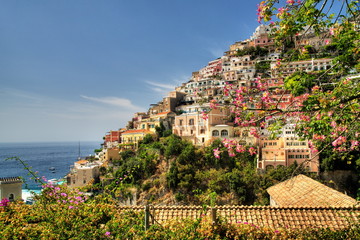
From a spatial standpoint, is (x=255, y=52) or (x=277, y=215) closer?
(x=277, y=215)

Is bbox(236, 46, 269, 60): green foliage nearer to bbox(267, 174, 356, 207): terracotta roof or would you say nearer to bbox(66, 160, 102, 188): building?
bbox(66, 160, 102, 188): building

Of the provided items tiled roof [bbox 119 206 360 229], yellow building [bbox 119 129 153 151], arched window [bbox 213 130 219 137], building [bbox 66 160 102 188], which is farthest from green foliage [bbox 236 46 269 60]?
tiled roof [bbox 119 206 360 229]

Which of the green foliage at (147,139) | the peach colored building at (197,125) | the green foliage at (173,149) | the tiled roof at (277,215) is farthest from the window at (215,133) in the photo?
the tiled roof at (277,215)

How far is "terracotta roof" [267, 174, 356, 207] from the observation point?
967 centimetres

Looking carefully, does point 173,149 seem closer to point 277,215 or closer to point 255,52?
point 277,215

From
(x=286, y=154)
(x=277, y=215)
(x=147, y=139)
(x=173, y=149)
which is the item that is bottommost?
(x=286, y=154)

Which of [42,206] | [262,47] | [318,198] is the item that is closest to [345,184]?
[318,198]

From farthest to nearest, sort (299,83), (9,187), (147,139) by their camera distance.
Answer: (147,139) → (9,187) → (299,83)

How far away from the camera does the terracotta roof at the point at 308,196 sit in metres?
9.67

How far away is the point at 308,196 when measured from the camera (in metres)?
10.6

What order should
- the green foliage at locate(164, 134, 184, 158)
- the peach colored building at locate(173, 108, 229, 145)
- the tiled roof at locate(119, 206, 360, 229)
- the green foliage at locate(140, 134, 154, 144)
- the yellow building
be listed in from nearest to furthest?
the tiled roof at locate(119, 206, 360, 229) < the green foliage at locate(164, 134, 184, 158) < the peach colored building at locate(173, 108, 229, 145) < the green foliage at locate(140, 134, 154, 144) < the yellow building

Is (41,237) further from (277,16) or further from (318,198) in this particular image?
(318,198)

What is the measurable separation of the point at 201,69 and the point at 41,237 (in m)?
65.7

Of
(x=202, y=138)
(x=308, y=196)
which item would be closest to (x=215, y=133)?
(x=202, y=138)
